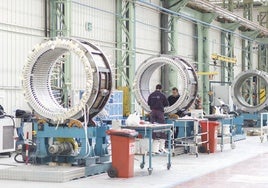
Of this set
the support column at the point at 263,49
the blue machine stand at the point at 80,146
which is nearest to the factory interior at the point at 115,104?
the blue machine stand at the point at 80,146

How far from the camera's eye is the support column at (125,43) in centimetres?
1950

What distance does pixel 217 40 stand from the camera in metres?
29.8

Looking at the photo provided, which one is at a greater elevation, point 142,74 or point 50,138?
Result: point 142,74

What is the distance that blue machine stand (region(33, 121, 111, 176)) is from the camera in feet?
33.8

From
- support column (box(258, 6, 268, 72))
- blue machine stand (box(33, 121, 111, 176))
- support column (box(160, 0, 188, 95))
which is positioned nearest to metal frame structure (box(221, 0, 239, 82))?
support column (box(258, 6, 268, 72))

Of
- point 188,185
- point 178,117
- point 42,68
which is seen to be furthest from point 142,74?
point 188,185

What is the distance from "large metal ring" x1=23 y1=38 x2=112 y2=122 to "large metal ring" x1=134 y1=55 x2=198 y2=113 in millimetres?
4528

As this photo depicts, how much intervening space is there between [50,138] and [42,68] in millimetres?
1568

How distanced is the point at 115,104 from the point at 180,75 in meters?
3.10

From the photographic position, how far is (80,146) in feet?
34.6

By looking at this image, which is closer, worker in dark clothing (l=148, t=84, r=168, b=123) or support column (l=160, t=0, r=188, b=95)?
worker in dark clothing (l=148, t=84, r=168, b=123)

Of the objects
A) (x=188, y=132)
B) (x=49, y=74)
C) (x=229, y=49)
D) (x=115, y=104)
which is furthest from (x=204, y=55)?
(x=49, y=74)

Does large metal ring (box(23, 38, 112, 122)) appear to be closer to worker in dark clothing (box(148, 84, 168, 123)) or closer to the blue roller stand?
worker in dark clothing (box(148, 84, 168, 123))

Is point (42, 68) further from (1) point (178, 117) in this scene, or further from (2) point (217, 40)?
(2) point (217, 40)
